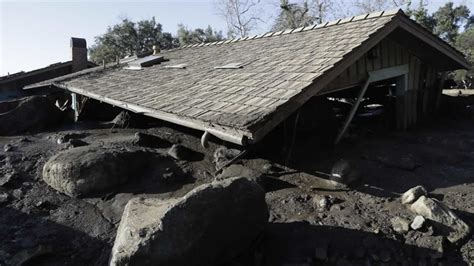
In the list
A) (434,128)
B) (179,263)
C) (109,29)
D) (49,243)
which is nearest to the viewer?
(179,263)

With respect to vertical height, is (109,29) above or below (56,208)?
above

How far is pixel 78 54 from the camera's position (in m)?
20.5

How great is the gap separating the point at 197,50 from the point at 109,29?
28.2 m

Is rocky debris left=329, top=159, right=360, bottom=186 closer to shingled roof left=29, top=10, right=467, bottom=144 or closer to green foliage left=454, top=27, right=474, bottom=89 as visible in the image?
shingled roof left=29, top=10, right=467, bottom=144

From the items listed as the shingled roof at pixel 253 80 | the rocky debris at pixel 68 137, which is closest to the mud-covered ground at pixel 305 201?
the rocky debris at pixel 68 137

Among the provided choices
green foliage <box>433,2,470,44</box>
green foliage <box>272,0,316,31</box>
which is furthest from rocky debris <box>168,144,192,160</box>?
green foliage <box>433,2,470,44</box>

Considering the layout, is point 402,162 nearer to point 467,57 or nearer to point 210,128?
point 210,128

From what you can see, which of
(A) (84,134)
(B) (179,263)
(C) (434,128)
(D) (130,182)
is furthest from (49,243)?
(C) (434,128)

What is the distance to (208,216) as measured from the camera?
4398 millimetres

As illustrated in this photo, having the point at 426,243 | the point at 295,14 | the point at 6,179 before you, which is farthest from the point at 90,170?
the point at 295,14

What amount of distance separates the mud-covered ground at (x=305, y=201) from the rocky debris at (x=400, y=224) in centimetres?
6

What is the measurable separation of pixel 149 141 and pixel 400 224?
19.7ft

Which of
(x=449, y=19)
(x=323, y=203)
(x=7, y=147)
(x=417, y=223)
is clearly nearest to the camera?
(x=417, y=223)

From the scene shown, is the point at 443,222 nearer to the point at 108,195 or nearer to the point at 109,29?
the point at 108,195
